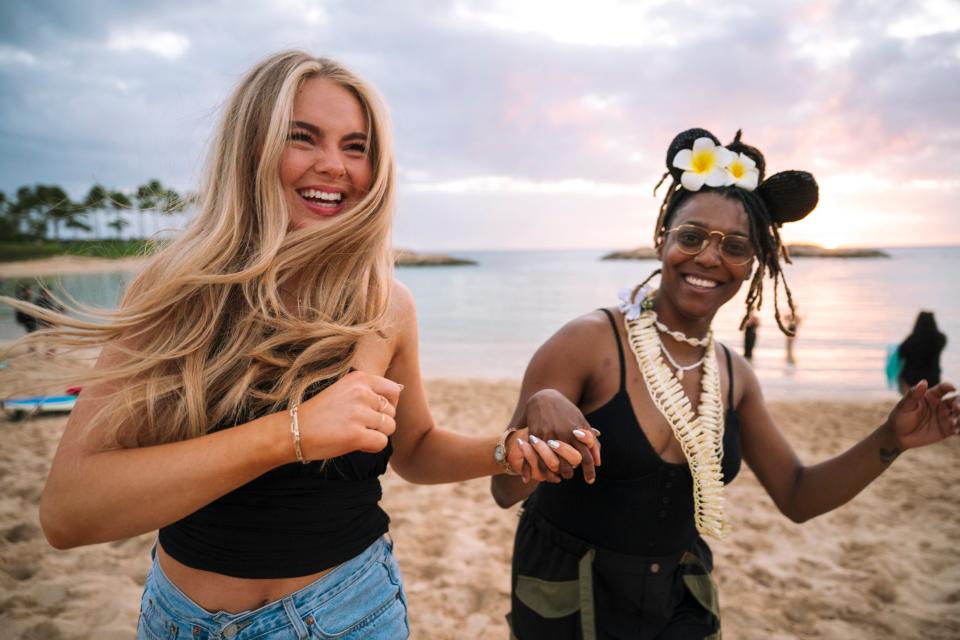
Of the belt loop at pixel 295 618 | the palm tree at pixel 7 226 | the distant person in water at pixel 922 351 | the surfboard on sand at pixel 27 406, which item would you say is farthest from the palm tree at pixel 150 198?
the palm tree at pixel 7 226

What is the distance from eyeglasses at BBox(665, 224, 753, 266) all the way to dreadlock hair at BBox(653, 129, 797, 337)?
0.28ft

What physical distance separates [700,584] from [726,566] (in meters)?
2.87

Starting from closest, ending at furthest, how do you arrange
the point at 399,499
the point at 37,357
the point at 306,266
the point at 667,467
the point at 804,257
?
1. the point at 37,357
2. the point at 306,266
3. the point at 667,467
4. the point at 399,499
5. the point at 804,257

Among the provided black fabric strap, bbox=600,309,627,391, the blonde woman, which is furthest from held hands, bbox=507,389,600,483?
black fabric strap, bbox=600,309,627,391

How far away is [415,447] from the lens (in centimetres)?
229

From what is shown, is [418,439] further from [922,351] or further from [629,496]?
[922,351]

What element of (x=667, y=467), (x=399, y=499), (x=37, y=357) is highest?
(x=37, y=357)

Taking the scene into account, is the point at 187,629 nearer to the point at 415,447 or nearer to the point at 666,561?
the point at 415,447

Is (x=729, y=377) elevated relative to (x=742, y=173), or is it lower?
lower

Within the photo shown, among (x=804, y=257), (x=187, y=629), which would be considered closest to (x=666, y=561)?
(x=187, y=629)

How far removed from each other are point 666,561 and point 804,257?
405 feet

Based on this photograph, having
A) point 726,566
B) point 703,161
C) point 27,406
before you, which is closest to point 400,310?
point 703,161

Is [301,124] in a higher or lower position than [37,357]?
higher

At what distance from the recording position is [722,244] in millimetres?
2373
